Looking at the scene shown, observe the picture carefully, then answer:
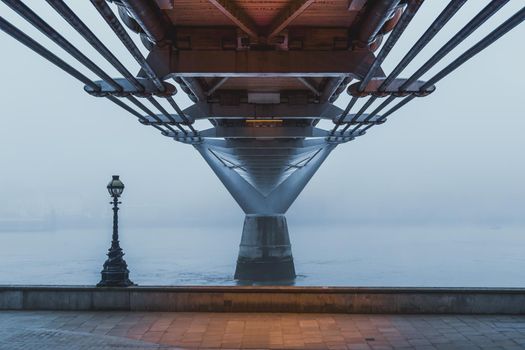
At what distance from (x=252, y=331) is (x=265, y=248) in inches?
1242

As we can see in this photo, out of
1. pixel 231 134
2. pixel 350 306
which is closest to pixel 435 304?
pixel 350 306

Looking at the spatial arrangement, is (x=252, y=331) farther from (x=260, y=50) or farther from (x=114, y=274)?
(x=260, y=50)

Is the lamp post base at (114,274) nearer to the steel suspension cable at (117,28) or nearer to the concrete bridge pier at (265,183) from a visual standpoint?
the steel suspension cable at (117,28)

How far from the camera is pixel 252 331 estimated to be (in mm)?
8031

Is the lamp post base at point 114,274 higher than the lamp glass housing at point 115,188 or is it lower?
lower

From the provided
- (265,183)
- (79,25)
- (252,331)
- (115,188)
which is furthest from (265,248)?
(79,25)

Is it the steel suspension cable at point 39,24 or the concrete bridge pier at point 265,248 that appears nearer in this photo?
the steel suspension cable at point 39,24

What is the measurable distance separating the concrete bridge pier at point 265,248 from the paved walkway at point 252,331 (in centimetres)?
3041

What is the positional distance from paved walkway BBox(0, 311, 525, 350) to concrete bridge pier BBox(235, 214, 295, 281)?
3041 centimetres

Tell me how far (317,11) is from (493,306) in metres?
5.95

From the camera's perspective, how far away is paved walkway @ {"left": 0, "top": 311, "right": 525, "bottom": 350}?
733cm

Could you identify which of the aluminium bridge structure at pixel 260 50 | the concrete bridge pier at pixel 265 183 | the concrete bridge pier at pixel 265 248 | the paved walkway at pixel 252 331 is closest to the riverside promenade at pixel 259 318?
the paved walkway at pixel 252 331

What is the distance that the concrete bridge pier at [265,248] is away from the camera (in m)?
39.5

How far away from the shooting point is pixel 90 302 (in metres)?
9.62
